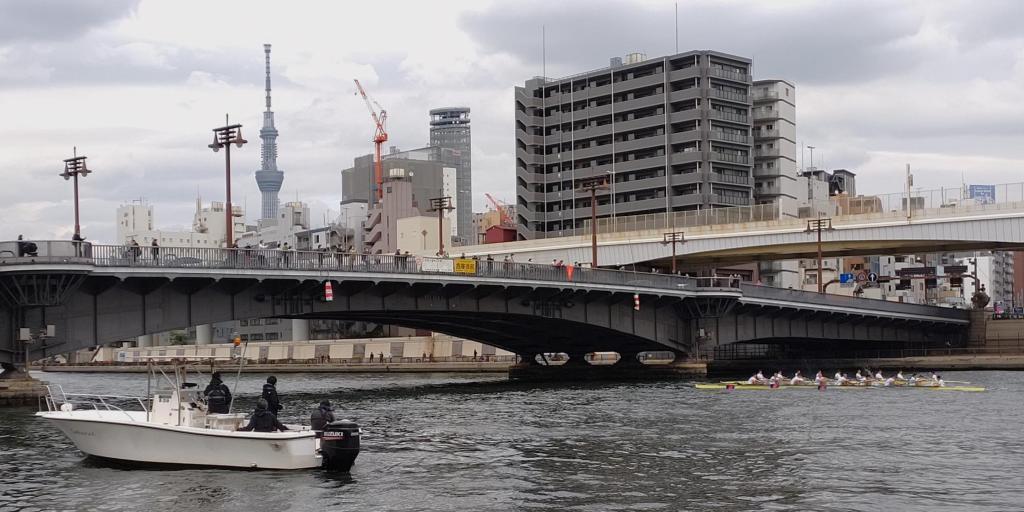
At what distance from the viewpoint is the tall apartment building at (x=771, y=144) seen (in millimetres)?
188500

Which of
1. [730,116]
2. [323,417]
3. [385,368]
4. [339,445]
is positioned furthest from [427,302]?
[730,116]

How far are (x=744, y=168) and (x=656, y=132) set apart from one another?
14555mm

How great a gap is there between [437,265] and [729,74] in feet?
360

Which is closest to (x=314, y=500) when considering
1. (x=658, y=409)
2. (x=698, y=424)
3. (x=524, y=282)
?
(x=698, y=424)

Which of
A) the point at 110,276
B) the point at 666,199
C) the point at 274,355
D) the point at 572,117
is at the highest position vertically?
the point at 572,117

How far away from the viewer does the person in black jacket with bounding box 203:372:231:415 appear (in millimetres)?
39875

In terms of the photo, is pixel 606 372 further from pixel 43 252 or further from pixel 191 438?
pixel 191 438

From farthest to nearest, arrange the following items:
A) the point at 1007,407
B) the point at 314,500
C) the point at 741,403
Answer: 1. the point at 741,403
2. the point at 1007,407
3. the point at 314,500

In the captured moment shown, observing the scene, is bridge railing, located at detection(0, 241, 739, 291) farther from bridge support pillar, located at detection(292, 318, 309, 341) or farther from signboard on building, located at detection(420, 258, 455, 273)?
bridge support pillar, located at detection(292, 318, 309, 341)

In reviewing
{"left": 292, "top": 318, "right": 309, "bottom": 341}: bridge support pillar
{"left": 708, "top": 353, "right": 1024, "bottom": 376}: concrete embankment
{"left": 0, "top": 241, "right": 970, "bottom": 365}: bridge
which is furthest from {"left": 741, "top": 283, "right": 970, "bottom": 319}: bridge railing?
{"left": 292, "top": 318, "right": 309, "bottom": 341}: bridge support pillar

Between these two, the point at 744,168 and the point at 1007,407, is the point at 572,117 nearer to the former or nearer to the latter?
the point at 744,168

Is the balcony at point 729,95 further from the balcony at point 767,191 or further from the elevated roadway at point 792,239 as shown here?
the elevated roadway at point 792,239

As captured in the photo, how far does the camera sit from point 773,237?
124 meters

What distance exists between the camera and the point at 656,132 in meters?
178
